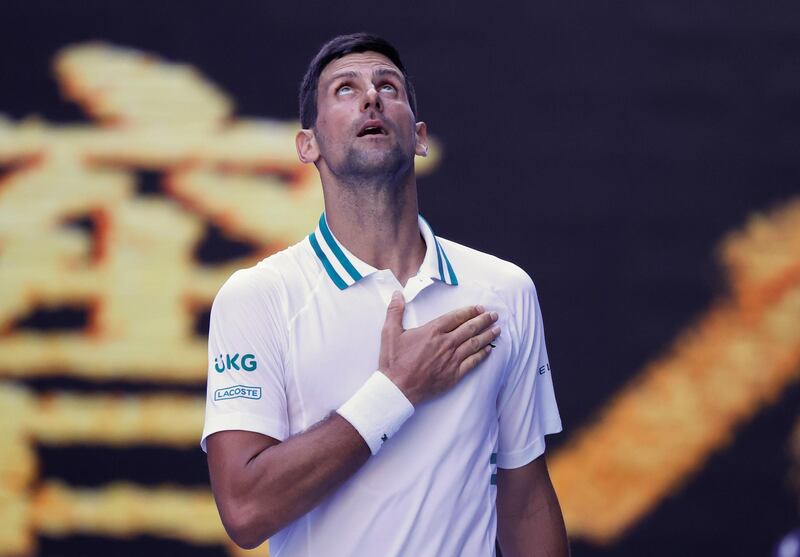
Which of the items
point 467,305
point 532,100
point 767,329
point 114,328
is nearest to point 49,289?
point 114,328

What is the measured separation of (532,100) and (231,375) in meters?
1.73

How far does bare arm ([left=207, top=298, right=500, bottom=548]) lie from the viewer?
5.32 ft

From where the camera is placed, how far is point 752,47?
10.3 feet

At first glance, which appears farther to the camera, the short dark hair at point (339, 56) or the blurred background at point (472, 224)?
the blurred background at point (472, 224)

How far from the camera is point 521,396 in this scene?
1920 millimetres

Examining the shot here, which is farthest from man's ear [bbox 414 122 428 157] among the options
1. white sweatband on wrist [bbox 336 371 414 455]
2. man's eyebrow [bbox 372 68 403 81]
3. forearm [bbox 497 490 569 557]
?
forearm [bbox 497 490 569 557]

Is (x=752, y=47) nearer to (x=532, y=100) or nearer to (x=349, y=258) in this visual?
(x=532, y=100)

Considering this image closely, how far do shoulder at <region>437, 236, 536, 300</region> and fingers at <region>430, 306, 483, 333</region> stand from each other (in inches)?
4.8

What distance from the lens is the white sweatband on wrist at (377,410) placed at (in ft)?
5.39

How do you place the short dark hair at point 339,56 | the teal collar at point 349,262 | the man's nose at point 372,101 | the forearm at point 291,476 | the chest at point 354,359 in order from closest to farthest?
the forearm at point 291,476 < the chest at point 354,359 < the teal collar at point 349,262 < the man's nose at point 372,101 < the short dark hair at point 339,56

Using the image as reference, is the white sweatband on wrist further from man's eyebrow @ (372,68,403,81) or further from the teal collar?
man's eyebrow @ (372,68,403,81)

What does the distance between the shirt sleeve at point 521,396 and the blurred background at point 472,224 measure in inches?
45.1

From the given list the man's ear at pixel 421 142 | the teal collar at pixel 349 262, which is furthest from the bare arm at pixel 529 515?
the man's ear at pixel 421 142

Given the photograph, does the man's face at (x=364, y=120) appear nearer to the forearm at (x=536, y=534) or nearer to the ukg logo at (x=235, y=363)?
the ukg logo at (x=235, y=363)
